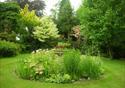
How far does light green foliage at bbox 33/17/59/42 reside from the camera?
22545 mm

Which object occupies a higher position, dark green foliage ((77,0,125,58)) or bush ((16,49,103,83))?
dark green foliage ((77,0,125,58))

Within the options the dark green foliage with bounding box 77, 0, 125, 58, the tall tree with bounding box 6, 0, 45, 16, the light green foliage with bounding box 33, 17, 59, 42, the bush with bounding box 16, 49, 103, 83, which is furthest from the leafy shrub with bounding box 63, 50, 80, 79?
the tall tree with bounding box 6, 0, 45, 16

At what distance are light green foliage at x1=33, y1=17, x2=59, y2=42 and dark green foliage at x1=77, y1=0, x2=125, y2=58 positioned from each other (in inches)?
140

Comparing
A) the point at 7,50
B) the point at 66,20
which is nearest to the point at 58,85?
the point at 7,50

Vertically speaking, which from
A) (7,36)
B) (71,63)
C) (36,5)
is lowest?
(71,63)

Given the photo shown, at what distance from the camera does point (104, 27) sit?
17.7 metres

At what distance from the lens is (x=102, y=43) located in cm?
1911

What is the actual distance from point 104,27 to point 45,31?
6606 millimetres

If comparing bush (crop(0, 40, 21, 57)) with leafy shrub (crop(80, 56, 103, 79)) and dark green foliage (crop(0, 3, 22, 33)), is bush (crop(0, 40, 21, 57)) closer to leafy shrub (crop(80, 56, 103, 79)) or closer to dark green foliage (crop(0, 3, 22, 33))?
dark green foliage (crop(0, 3, 22, 33))

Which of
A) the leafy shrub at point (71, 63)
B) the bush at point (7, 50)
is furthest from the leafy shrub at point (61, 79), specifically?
the bush at point (7, 50)

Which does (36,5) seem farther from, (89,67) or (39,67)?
(89,67)

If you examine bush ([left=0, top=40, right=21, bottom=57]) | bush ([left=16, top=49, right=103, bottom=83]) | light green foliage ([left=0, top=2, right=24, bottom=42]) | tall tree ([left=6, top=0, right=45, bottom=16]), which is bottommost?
bush ([left=16, top=49, right=103, bottom=83])

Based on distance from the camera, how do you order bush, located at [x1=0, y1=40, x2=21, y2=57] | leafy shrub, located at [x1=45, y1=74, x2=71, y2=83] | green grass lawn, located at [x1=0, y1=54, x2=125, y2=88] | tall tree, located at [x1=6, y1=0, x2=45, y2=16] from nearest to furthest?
green grass lawn, located at [x1=0, y1=54, x2=125, y2=88], leafy shrub, located at [x1=45, y1=74, x2=71, y2=83], bush, located at [x1=0, y1=40, x2=21, y2=57], tall tree, located at [x1=6, y1=0, x2=45, y2=16]

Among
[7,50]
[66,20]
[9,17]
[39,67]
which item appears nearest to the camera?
[39,67]
